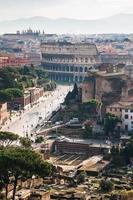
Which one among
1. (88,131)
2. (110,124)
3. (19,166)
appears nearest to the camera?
(19,166)

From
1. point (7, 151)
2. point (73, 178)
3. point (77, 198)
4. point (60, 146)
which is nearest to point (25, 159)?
point (7, 151)

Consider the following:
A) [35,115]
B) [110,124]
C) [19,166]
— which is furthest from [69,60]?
[19,166]

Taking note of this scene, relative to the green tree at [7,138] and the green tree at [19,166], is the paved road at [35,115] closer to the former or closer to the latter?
the green tree at [7,138]

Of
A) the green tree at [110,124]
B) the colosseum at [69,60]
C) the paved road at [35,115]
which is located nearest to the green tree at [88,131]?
the green tree at [110,124]

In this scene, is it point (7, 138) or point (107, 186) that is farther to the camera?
point (7, 138)

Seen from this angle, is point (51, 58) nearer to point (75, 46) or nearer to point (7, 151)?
point (75, 46)

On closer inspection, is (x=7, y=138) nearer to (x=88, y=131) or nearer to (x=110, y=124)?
(x=88, y=131)

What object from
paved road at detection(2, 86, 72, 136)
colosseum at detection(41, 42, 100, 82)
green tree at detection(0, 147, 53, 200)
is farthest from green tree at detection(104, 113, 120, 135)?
colosseum at detection(41, 42, 100, 82)
